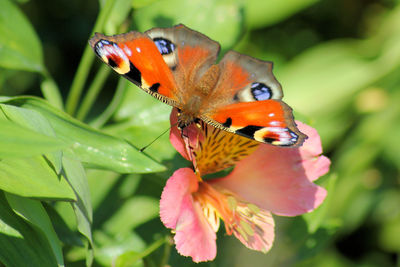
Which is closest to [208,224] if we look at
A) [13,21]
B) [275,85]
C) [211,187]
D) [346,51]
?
[211,187]

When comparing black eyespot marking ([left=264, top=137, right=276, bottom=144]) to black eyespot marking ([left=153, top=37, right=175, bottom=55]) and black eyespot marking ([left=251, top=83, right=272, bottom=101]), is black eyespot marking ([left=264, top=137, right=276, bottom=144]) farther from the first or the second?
black eyespot marking ([left=153, top=37, right=175, bottom=55])

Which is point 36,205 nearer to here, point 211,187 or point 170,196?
point 170,196

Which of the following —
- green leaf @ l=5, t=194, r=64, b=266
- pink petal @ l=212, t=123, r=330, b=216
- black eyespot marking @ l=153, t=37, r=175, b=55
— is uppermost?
black eyespot marking @ l=153, t=37, r=175, b=55

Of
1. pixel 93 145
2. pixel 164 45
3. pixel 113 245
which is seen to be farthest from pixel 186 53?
pixel 113 245

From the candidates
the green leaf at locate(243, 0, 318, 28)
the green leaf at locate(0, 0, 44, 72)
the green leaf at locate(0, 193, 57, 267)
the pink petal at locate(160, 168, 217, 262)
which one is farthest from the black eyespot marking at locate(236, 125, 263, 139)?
the green leaf at locate(243, 0, 318, 28)

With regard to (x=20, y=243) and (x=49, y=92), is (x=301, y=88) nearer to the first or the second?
(x=49, y=92)

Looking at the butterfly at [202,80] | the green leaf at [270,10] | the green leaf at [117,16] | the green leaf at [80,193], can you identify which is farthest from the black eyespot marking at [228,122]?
the green leaf at [270,10]

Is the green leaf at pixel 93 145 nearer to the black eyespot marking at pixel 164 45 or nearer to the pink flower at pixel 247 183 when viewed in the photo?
the pink flower at pixel 247 183
